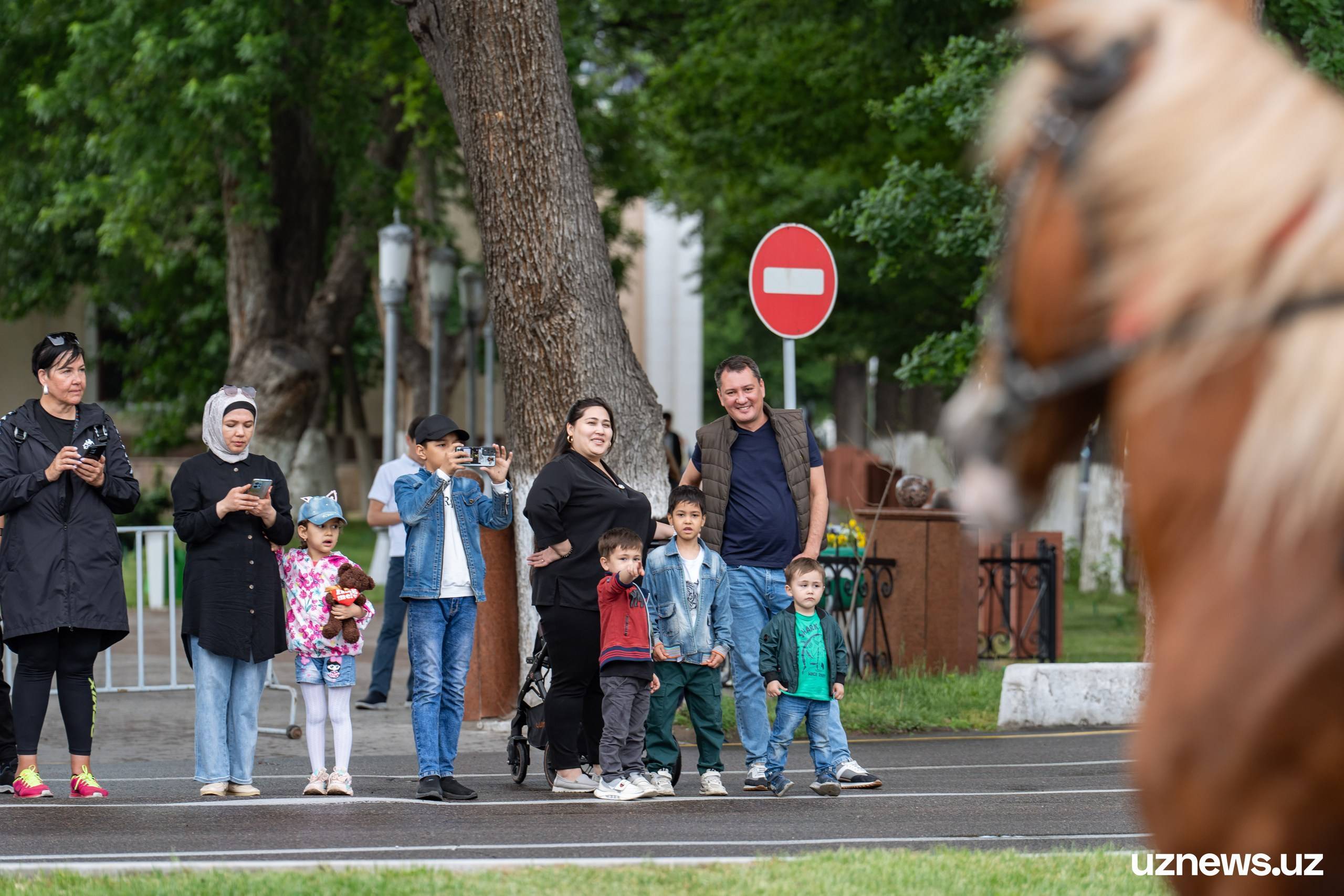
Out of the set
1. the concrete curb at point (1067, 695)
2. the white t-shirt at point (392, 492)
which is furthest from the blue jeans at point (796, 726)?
the white t-shirt at point (392, 492)

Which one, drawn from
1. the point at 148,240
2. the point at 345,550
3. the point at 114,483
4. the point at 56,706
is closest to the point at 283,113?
the point at 148,240

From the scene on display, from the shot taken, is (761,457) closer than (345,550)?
Yes

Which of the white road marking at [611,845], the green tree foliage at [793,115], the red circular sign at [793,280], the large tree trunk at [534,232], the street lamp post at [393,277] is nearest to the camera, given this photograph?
the white road marking at [611,845]

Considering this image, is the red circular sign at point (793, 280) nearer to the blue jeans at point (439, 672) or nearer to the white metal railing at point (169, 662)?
the blue jeans at point (439, 672)

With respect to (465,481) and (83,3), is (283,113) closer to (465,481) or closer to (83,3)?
(83,3)

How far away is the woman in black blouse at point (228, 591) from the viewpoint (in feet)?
26.0

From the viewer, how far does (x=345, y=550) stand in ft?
88.0

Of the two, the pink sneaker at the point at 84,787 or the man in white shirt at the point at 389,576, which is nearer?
the pink sneaker at the point at 84,787

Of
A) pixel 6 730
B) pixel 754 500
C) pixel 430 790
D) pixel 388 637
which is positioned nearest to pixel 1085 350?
pixel 430 790

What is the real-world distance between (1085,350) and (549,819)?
5462 millimetres

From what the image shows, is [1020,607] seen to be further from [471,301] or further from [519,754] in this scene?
[471,301]

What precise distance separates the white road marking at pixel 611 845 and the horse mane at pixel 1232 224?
4.34 metres

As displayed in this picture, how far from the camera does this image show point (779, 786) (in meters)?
8.12

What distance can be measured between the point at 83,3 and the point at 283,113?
2860 millimetres
